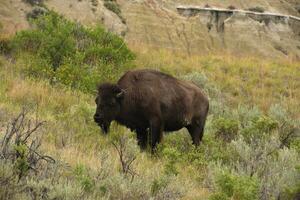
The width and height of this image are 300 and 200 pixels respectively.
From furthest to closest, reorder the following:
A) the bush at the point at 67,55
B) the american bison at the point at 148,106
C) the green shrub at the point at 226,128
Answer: the bush at the point at 67,55 → the green shrub at the point at 226,128 → the american bison at the point at 148,106

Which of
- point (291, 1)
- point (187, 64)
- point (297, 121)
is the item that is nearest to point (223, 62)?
point (187, 64)

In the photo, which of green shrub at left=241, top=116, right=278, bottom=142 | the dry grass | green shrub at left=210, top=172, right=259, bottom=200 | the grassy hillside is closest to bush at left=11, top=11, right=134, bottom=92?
the grassy hillside

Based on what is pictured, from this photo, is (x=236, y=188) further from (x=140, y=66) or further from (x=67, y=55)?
(x=140, y=66)

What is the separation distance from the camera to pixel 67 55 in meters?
Answer: 16.3

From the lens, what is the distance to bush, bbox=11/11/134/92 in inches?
584

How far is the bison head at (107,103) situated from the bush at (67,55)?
13.1 feet

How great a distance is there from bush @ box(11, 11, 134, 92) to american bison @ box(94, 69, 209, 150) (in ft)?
11.9

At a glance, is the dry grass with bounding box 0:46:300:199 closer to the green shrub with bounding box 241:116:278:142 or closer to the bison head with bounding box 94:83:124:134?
the bison head with bounding box 94:83:124:134

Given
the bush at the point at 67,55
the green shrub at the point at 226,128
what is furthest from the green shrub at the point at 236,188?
the bush at the point at 67,55

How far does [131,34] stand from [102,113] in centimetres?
2550

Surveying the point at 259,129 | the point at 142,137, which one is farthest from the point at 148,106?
the point at 259,129

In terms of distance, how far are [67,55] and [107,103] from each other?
6.36 meters

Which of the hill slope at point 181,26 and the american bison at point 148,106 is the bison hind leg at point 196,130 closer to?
the american bison at point 148,106

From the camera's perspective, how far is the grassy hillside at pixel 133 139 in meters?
6.13
